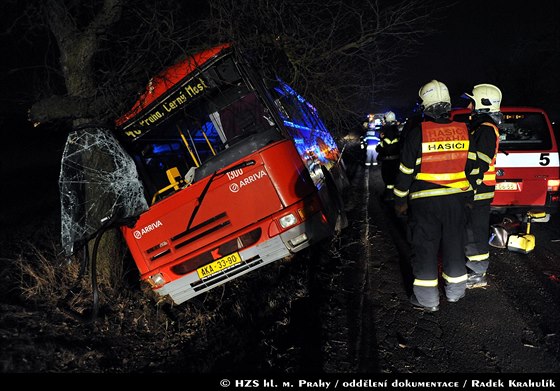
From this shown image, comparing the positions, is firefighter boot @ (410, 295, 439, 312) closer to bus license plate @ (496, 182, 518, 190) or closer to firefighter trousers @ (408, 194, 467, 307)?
firefighter trousers @ (408, 194, 467, 307)

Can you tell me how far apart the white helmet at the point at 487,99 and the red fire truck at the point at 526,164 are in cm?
131

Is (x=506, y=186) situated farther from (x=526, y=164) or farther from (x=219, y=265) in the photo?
(x=219, y=265)

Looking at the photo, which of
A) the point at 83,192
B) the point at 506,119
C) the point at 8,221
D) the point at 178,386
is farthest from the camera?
the point at 8,221

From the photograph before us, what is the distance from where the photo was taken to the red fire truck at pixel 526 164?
203 inches

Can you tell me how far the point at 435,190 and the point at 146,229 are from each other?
318cm

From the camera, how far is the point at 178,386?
289 centimetres

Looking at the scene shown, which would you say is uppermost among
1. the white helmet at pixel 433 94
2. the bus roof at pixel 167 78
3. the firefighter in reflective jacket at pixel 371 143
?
the bus roof at pixel 167 78

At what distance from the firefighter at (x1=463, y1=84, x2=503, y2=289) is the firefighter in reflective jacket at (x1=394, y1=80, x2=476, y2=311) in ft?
0.95

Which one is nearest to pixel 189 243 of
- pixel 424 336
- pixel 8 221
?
pixel 424 336

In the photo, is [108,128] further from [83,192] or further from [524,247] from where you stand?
[524,247]

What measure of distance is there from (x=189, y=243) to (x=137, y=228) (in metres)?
0.65

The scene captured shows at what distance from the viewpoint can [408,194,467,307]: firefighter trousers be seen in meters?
3.34

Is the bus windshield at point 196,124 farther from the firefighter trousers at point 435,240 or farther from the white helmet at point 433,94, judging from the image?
the firefighter trousers at point 435,240

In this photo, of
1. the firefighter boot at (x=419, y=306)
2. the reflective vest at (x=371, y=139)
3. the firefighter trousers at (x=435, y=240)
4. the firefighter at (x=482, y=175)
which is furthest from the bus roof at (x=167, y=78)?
the reflective vest at (x=371, y=139)
